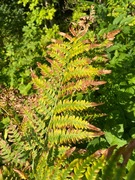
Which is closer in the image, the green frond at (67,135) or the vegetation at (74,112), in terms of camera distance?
the vegetation at (74,112)

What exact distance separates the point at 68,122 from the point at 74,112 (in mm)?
328

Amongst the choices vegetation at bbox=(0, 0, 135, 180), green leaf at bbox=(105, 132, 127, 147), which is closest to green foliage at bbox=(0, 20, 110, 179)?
vegetation at bbox=(0, 0, 135, 180)

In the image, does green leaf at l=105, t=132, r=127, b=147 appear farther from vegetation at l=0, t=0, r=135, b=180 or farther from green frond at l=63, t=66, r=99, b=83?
green frond at l=63, t=66, r=99, b=83

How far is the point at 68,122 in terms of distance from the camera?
1.48 metres

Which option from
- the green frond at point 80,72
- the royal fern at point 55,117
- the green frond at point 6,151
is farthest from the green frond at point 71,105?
the green frond at point 6,151

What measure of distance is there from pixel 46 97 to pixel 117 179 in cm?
78

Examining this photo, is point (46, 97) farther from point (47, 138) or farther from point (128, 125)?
point (128, 125)

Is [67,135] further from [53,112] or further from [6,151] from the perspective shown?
[6,151]

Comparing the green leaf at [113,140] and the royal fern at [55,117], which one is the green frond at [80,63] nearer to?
the royal fern at [55,117]

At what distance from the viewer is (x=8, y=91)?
222 centimetres

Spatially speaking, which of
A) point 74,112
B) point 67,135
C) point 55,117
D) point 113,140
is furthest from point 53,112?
point 113,140

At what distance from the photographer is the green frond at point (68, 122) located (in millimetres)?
1444

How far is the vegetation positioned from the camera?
1.25m

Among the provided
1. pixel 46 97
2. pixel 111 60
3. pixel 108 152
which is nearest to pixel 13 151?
pixel 46 97
